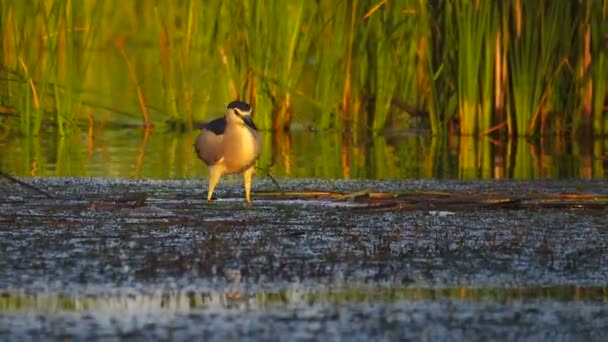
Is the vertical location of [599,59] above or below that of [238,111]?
above

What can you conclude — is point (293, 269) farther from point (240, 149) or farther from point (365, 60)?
point (365, 60)

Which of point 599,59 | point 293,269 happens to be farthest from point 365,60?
point 293,269

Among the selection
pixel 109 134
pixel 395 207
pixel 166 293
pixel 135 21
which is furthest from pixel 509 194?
pixel 135 21

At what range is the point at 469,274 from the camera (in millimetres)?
5527

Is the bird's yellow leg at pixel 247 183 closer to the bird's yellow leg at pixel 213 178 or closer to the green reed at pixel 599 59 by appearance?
the bird's yellow leg at pixel 213 178

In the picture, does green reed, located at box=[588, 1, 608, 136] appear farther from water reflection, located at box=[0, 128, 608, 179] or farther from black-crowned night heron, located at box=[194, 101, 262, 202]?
black-crowned night heron, located at box=[194, 101, 262, 202]

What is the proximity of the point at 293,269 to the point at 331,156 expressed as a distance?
518cm

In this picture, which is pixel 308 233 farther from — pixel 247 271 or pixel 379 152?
pixel 379 152

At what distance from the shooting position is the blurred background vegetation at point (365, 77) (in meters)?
10.6

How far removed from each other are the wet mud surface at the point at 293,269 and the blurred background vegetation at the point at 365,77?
2.82m

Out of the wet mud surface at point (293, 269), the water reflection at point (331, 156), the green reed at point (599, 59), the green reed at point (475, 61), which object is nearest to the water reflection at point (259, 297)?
the wet mud surface at point (293, 269)

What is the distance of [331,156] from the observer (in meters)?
10.7

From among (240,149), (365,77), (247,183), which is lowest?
(247,183)

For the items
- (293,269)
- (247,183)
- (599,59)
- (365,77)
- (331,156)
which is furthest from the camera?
(365,77)
